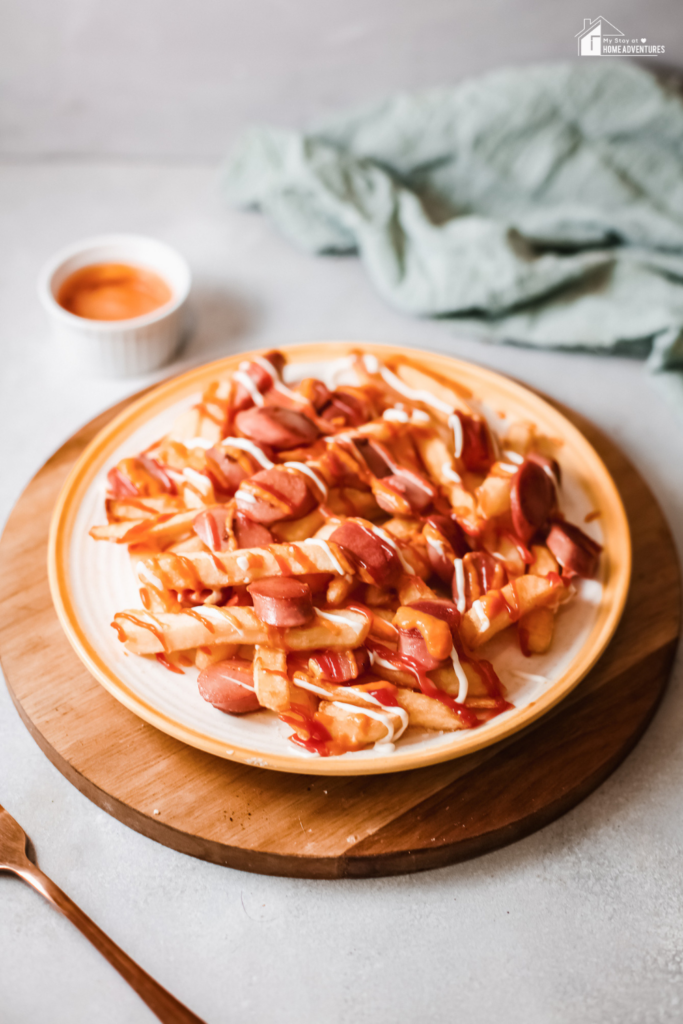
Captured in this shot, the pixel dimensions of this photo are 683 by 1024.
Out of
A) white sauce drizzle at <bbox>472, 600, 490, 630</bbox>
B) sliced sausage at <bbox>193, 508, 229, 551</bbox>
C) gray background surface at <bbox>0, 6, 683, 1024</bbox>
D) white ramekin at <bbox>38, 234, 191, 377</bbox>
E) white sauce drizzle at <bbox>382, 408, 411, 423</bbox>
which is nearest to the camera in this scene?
gray background surface at <bbox>0, 6, 683, 1024</bbox>

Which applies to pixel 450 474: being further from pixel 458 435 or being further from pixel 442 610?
pixel 442 610

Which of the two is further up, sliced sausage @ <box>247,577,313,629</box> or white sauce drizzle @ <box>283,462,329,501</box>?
white sauce drizzle @ <box>283,462,329,501</box>

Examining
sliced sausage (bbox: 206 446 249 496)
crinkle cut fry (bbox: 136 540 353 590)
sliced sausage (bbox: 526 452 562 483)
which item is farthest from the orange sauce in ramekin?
sliced sausage (bbox: 526 452 562 483)

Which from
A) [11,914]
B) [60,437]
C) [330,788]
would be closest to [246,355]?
[60,437]

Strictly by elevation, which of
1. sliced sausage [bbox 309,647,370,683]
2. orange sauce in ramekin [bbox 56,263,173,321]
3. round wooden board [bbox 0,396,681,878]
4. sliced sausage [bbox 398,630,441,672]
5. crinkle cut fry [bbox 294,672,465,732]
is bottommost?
round wooden board [bbox 0,396,681,878]

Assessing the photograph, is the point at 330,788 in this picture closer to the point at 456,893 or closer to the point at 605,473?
the point at 456,893

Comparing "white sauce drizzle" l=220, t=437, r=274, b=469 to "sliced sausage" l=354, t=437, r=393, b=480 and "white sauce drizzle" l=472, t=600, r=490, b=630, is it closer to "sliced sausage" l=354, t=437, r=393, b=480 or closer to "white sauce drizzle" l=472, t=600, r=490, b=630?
"sliced sausage" l=354, t=437, r=393, b=480

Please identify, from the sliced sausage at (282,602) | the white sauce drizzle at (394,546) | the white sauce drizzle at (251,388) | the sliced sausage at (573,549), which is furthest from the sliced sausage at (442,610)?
the white sauce drizzle at (251,388)
